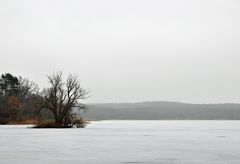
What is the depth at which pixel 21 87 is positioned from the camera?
402 ft

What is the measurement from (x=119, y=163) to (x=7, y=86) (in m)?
103

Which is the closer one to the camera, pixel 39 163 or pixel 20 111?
pixel 39 163

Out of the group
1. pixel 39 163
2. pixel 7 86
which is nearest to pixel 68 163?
pixel 39 163

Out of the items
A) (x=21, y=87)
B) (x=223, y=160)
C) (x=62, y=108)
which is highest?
(x=21, y=87)

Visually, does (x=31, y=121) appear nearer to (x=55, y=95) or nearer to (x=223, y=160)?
(x=55, y=95)

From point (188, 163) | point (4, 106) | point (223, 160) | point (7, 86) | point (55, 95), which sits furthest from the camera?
point (7, 86)

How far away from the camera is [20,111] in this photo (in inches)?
4259

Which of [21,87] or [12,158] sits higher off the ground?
[21,87]

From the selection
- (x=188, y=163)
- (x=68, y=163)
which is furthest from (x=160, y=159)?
(x=68, y=163)

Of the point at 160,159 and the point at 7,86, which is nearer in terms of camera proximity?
the point at 160,159

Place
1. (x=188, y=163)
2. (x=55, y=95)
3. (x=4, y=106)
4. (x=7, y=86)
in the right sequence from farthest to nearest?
(x=7, y=86)
(x=4, y=106)
(x=55, y=95)
(x=188, y=163)

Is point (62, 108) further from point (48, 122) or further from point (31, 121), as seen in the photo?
point (31, 121)

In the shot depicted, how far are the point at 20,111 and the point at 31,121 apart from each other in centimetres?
359

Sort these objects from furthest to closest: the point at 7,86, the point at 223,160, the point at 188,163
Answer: the point at 7,86
the point at 223,160
the point at 188,163
